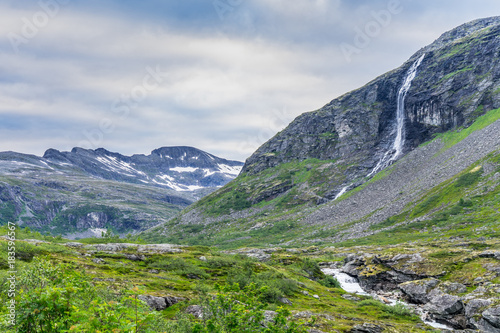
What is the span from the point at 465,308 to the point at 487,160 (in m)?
119

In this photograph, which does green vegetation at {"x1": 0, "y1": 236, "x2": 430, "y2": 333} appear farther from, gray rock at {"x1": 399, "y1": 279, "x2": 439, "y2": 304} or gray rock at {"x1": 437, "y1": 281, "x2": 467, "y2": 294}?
gray rock at {"x1": 437, "y1": 281, "x2": 467, "y2": 294}

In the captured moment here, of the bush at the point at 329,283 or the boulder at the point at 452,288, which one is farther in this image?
the bush at the point at 329,283

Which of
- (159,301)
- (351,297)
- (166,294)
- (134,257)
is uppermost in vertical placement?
(134,257)

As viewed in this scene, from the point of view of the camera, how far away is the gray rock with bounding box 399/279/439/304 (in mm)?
44562

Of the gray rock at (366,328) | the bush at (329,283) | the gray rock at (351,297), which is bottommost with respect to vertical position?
the bush at (329,283)

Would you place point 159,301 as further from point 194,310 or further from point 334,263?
point 334,263

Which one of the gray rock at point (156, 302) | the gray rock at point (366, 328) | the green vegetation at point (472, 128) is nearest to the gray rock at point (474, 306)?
the gray rock at point (366, 328)

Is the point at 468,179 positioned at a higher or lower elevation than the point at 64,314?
higher

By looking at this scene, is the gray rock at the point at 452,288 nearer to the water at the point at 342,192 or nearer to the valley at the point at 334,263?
the valley at the point at 334,263

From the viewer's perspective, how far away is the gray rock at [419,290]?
44.6 meters

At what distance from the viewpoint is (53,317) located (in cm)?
966

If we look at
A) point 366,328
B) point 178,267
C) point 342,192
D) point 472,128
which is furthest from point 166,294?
point 472,128

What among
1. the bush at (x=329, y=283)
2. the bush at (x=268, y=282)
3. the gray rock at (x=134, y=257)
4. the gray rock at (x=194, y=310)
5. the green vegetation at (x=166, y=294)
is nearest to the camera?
the green vegetation at (x=166, y=294)

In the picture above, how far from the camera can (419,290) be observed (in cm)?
4600
